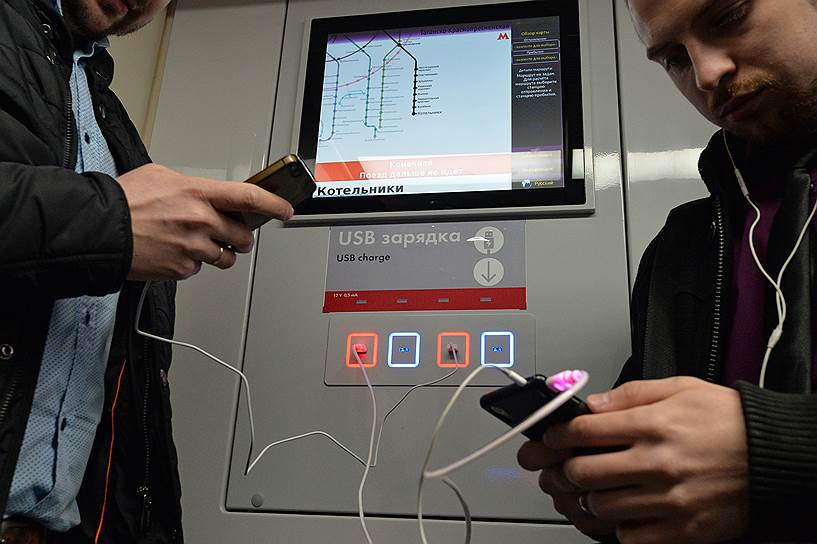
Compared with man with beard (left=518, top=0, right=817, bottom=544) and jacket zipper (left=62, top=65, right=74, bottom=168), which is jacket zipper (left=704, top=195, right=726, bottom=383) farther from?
jacket zipper (left=62, top=65, right=74, bottom=168)

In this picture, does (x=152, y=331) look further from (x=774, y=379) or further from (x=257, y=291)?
(x=774, y=379)

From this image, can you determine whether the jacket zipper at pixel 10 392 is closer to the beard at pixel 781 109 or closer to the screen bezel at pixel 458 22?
the screen bezel at pixel 458 22

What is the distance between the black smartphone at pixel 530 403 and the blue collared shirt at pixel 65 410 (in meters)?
0.60

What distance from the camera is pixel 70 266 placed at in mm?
825

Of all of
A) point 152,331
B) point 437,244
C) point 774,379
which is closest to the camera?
point 774,379

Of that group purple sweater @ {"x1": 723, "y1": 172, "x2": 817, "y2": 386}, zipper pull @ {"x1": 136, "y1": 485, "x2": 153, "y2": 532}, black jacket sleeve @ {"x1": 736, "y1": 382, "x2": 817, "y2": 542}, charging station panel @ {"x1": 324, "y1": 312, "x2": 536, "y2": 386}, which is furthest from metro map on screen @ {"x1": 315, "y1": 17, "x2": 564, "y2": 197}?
black jacket sleeve @ {"x1": 736, "y1": 382, "x2": 817, "y2": 542}

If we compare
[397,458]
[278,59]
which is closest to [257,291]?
[397,458]

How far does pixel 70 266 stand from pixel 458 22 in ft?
3.62

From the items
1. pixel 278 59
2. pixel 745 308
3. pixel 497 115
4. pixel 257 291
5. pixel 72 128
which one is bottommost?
pixel 745 308

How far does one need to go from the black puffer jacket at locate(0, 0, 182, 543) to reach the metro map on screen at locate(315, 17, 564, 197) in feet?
1.49

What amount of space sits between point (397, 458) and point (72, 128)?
0.75m

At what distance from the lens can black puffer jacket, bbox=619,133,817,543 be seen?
2.21 feet

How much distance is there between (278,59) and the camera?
171 cm

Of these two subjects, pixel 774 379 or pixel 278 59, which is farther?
pixel 278 59
